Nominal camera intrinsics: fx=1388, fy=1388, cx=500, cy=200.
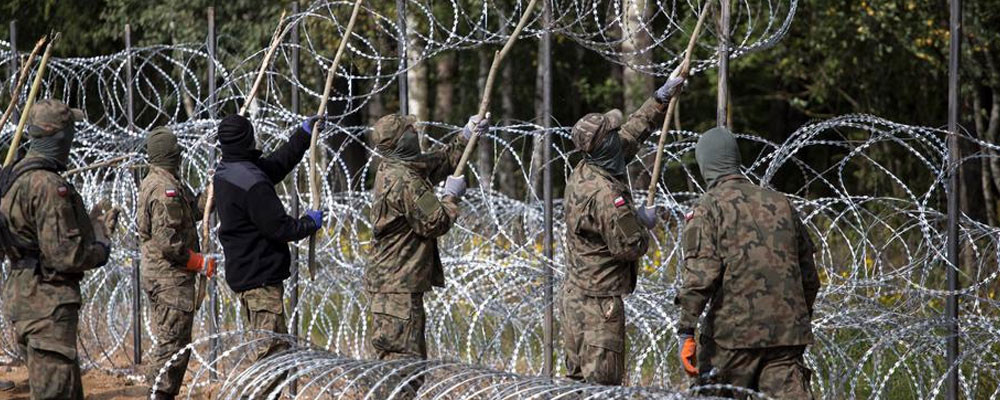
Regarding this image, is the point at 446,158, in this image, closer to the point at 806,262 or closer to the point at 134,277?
the point at 806,262

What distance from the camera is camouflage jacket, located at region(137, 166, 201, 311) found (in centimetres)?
798

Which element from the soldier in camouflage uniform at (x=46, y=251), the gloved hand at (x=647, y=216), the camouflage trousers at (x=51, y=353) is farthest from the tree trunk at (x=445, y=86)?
the gloved hand at (x=647, y=216)

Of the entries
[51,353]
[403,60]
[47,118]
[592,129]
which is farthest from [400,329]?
[47,118]

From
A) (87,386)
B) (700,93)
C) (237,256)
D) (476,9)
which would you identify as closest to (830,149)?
(700,93)

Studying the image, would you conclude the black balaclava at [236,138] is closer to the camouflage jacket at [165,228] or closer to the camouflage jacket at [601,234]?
the camouflage jacket at [165,228]

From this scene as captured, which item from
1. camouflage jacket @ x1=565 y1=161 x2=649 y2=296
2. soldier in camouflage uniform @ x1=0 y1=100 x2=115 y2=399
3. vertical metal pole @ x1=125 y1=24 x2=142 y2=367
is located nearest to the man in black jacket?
soldier in camouflage uniform @ x1=0 y1=100 x2=115 y2=399

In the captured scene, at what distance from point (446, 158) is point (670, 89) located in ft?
4.54

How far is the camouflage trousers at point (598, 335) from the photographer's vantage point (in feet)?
22.0

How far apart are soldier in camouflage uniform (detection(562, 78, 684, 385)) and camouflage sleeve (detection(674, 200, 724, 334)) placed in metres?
0.68

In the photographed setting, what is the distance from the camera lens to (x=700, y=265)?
19.2 feet

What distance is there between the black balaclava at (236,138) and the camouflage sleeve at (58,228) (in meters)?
0.84

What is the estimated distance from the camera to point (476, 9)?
18.4 meters

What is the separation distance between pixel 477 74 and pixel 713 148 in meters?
18.4

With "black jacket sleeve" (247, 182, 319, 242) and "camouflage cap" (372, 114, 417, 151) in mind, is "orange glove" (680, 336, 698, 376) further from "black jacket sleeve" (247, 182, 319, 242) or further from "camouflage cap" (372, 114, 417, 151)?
"black jacket sleeve" (247, 182, 319, 242)
